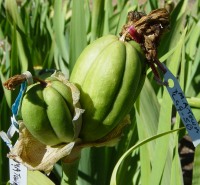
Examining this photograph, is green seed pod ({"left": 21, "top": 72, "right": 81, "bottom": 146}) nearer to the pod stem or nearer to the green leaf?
the pod stem

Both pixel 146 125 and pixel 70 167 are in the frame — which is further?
pixel 146 125

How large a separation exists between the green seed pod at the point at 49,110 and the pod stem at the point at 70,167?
0.16ft

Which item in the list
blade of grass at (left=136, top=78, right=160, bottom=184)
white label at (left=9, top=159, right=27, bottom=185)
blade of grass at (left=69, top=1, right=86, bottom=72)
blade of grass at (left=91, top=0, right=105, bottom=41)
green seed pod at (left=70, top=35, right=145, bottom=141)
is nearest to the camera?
green seed pod at (left=70, top=35, right=145, bottom=141)

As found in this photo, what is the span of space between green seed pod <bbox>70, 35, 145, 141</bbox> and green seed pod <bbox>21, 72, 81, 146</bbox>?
0.6 inches

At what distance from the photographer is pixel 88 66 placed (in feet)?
1.39

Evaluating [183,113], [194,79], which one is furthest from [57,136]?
[194,79]

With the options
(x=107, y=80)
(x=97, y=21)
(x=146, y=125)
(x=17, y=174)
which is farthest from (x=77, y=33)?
(x=107, y=80)

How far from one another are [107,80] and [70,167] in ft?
0.39

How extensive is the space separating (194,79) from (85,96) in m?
0.84

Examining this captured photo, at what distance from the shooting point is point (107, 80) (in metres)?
0.41

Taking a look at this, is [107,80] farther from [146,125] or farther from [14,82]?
[146,125]

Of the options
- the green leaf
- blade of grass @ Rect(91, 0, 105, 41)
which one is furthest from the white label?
blade of grass @ Rect(91, 0, 105, 41)

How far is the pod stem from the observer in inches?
18.8

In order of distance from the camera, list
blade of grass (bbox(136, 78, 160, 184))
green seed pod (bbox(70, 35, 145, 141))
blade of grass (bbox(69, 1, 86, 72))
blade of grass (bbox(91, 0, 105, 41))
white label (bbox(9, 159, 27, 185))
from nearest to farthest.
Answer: green seed pod (bbox(70, 35, 145, 141)), white label (bbox(9, 159, 27, 185)), blade of grass (bbox(136, 78, 160, 184)), blade of grass (bbox(69, 1, 86, 72)), blade of grass (bbox(91, 0, 105, 41))
